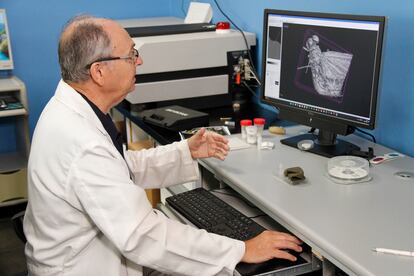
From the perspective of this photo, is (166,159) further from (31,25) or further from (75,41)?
(31,25)

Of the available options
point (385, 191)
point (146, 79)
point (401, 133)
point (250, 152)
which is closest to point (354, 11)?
point (401, 133)

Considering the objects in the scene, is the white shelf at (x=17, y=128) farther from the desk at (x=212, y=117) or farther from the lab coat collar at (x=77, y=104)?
the lab coat collar at (x=77, y=104)

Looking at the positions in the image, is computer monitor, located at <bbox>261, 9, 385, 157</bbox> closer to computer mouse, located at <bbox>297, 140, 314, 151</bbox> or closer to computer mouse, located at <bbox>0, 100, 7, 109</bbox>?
computer mouse, located at <bbox>297, 140, 314, 151</bbox>

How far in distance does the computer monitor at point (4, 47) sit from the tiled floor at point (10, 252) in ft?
3.12

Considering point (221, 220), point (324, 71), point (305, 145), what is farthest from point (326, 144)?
point (221, 220)

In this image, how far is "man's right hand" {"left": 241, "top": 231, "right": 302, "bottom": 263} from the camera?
1312 mm

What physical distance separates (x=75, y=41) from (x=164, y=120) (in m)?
0.85

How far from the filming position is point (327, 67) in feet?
5.56

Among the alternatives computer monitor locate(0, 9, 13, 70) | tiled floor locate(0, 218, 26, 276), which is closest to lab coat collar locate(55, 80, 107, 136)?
tiled floor locate(0, 218, 26, 276)

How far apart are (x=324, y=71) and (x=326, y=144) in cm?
26

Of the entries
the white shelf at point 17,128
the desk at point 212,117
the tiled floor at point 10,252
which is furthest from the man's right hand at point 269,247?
the white shelf at point 17,128

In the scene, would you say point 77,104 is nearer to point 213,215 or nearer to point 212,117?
point 213,215

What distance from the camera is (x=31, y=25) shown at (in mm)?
3312

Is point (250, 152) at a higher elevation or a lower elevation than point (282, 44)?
lower
